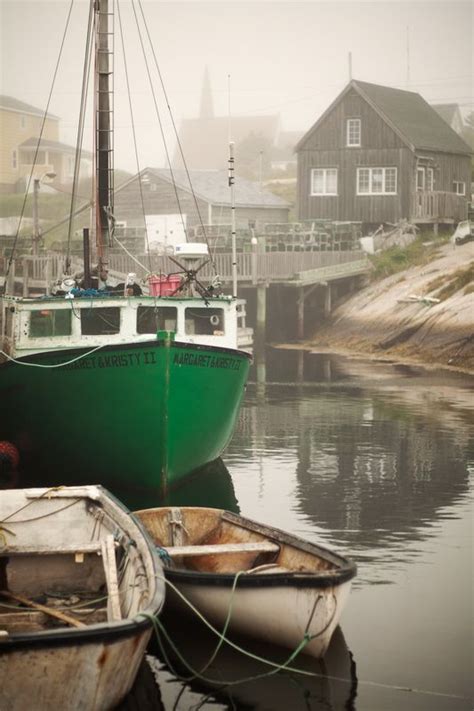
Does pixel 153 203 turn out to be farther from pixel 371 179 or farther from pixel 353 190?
pixel 371 179

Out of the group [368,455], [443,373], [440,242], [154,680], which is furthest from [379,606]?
[440,242]

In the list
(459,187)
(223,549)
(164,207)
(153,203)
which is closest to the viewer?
(223,549)

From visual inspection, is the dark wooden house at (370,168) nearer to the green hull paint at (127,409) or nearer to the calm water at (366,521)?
the calm water at (366,521)

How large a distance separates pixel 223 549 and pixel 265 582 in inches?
50.5

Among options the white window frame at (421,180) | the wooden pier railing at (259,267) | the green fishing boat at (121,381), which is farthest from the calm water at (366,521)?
the white window frame at (421,180)

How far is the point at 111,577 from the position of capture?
1141cm

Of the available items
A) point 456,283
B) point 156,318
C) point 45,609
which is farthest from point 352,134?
point 45,609

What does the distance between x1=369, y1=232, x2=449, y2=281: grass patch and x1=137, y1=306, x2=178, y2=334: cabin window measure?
100.0ft

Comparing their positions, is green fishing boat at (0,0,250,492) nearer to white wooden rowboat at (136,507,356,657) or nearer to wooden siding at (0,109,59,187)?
white wooden rowboat at (136,507,356,657)

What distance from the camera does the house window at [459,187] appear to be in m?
62.4

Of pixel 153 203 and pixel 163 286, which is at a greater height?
pixel 153 203

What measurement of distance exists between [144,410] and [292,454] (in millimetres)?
5986

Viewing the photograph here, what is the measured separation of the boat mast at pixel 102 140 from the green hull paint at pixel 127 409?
14.7 ft

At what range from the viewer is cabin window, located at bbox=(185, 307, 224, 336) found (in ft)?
70.4
